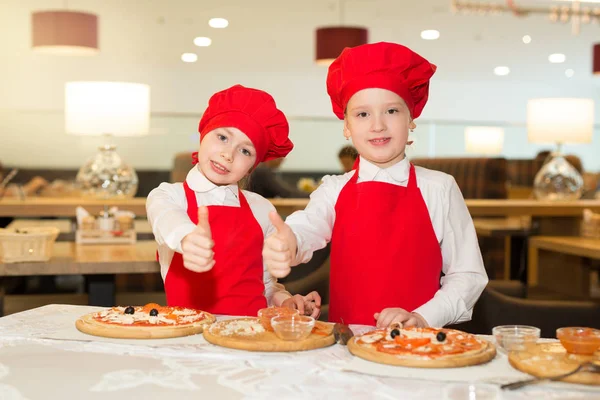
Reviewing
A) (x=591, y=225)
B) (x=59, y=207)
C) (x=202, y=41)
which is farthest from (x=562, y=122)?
(x=202, y=41)

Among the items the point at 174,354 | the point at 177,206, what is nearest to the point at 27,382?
the point at 174,354

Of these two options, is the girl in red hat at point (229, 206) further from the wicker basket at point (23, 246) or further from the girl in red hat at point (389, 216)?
the wicker basket at point (23, 246)

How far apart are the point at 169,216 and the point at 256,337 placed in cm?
37

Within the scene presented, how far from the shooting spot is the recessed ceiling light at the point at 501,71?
12.5m

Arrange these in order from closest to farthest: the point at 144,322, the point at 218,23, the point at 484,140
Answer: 1. the point at 144,322
2. the point at 218,23
3. the point at 484,140

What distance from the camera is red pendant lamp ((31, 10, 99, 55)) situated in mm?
5188

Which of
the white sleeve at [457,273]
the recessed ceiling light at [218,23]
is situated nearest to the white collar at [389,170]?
the white sleeve at [457,273]

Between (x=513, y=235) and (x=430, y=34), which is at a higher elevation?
(x=430, y=34)

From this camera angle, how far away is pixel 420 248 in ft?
6.06

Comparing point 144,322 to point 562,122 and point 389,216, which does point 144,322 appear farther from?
point 562,122

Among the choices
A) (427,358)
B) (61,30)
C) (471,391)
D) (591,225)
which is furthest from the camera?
(61,30)

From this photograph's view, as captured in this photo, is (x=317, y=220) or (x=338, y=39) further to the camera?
(x=338, y=39)

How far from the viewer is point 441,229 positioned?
6.09 feet

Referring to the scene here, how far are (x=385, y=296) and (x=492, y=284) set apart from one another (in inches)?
56.2
